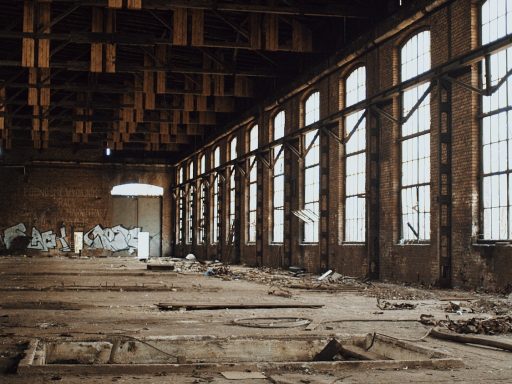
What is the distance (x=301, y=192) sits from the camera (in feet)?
71.5

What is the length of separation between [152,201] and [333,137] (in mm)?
24774

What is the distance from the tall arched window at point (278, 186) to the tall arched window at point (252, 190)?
243 centimetres

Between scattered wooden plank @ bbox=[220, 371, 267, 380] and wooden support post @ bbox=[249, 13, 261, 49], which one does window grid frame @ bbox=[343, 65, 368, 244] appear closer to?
wooden support post @ bbox=[249, 13, 261, 49]

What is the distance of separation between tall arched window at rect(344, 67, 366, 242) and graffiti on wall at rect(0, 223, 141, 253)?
82.0ft

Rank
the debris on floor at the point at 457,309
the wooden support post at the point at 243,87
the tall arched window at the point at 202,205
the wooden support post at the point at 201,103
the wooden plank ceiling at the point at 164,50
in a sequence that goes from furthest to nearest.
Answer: the tall arched window at the point at 202,205 < the wooden support post at the point at 201,103 < the wooden support post at the point at 243,87 < the wooden plank ceiling at the point at 164,50 < the debris on floor at the point at 457,309

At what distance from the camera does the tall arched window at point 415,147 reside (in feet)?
48.9

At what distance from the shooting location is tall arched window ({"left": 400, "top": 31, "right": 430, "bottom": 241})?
1491 cm

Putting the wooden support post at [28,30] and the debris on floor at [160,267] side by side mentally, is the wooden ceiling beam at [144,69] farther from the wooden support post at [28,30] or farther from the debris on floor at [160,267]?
the debris on floor at [160,267]

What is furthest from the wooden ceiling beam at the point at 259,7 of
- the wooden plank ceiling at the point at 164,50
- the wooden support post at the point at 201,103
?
the wooden support post at the point at 201,103

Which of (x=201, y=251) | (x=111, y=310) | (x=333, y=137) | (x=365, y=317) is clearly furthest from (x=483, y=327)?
(x=201, y=251)

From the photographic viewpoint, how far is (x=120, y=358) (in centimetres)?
562

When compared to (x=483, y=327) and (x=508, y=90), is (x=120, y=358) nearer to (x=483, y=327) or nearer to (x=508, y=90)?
(x=483, y=327)

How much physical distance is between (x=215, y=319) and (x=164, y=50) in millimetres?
14831

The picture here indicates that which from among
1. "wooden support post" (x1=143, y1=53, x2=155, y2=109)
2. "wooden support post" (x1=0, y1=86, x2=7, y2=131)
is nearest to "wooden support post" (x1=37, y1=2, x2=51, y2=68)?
"wooden support post" (x1=143, y1=53, x2=155, y2=109)
